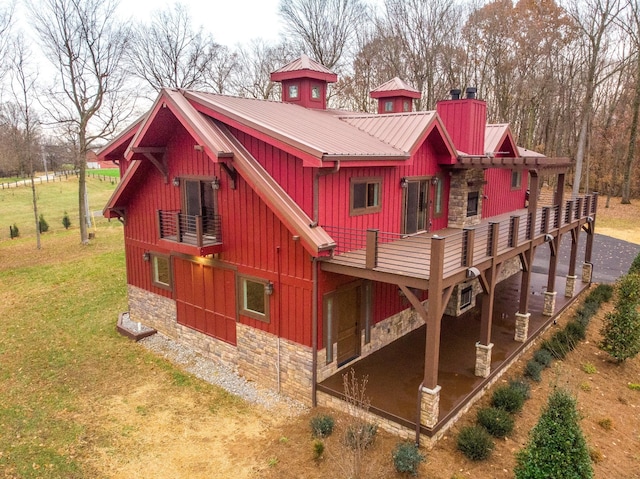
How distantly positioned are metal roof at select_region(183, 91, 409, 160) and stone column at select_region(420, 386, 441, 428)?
16.4ft

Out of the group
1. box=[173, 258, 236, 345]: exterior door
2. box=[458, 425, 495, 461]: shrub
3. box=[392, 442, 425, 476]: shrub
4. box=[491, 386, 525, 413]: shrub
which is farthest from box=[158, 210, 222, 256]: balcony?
Answer: box=[491, 386, 525, 413]: shrub

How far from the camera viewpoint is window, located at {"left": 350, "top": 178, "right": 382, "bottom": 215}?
10688mm

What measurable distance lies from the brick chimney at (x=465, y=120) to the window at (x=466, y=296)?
4.64 metres

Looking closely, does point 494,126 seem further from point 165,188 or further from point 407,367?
point 165,188

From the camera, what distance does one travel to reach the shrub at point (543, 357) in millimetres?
12133

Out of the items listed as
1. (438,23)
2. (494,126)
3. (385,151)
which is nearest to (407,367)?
(385,151)

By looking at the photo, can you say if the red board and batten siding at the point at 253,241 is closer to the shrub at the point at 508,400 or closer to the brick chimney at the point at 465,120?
the shrub at the point at 508,400

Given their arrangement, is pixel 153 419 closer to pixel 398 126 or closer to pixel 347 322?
pixel 347 322

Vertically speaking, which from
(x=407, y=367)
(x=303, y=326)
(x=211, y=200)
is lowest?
(x=407, y=367)

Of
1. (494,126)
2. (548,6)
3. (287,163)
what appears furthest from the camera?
(548,6)

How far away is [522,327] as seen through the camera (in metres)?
12.4

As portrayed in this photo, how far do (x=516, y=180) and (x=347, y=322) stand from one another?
41.2 feet

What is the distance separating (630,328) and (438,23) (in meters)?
28.0

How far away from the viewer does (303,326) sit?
10211 mm
